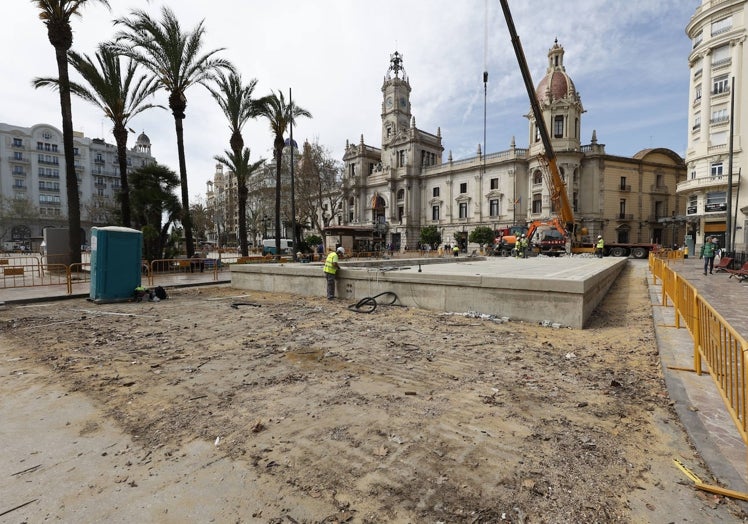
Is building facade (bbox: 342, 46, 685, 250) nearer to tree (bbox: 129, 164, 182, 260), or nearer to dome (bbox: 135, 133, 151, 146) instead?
tree (bbox: 129, 164, 182, 260)

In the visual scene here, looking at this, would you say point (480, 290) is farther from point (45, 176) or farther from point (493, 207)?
point (45, 176)

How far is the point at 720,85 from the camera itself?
3619 centimetres

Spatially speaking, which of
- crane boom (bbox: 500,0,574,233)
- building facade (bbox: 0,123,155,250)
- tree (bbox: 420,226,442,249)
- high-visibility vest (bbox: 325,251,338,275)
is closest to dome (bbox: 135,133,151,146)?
building facade (bbox: 0,123,155,250)

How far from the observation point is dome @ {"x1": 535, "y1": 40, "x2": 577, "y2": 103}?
47406mm

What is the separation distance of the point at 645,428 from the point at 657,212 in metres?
60.4

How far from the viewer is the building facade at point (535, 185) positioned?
47250 mm

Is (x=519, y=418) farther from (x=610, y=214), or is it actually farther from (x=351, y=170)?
(x=351, y=170)

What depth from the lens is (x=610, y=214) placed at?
48094 millimetres

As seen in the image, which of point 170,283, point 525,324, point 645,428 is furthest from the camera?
point 170,283

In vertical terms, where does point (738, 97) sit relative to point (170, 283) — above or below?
above

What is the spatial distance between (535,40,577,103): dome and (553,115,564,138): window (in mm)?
2407

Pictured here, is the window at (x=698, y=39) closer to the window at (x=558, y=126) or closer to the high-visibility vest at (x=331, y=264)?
the window at (x=558, y=126)

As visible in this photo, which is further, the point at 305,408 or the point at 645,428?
the point at 305,408

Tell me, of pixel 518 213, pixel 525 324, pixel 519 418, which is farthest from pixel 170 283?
pixel 518 213
